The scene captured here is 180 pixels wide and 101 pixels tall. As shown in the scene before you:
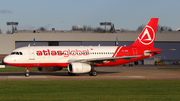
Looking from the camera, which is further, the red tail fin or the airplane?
the red tail fin

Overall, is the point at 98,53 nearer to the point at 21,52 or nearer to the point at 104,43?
the point at 21,52

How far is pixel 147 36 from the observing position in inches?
1677

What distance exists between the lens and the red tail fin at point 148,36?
42.3 m

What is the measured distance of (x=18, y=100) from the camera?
16016mm

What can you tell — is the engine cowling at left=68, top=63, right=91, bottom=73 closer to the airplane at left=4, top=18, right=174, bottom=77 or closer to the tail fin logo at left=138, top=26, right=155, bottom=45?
the airplane at left=4, top=18, right=174, bottom=77

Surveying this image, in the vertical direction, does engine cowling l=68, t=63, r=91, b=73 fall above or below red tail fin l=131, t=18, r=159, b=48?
below

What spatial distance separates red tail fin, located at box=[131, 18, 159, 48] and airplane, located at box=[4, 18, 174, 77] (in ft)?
3.06

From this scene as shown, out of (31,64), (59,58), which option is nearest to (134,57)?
(59,58)

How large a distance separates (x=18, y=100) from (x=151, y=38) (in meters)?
30.5

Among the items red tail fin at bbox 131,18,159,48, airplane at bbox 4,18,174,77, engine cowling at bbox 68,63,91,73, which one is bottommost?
engine cowling at bbox 68,63,91,73

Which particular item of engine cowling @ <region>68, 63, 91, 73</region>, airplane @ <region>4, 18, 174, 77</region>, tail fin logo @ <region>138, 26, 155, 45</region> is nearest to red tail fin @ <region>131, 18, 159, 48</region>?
tail fin logo @ <region>138, 26, 155, 45</region>

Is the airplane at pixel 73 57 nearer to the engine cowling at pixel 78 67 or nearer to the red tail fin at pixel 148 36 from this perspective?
the engine cowling at pixel 78 67

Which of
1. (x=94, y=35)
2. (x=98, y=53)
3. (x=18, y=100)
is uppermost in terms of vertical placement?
(x=94, y=35)

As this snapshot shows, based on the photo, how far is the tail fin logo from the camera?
42.4 meters
